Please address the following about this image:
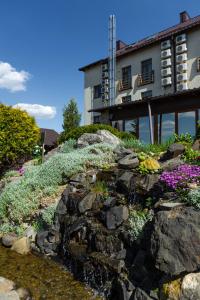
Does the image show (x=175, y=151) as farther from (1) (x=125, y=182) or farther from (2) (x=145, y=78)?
(2) (x=145, y=78)

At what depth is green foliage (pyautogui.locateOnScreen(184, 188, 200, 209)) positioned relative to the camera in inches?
253

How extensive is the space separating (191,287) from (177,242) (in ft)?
2.55

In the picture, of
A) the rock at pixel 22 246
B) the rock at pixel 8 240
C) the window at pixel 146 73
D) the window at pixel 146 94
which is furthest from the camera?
the window at pixel 146 73

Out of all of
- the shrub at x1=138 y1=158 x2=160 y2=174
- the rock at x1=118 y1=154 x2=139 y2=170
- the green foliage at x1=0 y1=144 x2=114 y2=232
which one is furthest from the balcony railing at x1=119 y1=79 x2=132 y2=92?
the shrub at x1=138 y1=158 x2=160 y2=174

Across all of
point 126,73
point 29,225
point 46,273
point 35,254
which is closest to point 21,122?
point 29,225

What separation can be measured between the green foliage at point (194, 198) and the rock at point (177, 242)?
0.23 meters

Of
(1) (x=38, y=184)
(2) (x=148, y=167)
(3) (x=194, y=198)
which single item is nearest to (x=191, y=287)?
(3) (x=194, y=198)

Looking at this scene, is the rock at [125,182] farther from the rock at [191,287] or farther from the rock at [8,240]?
the rock at [191,287]

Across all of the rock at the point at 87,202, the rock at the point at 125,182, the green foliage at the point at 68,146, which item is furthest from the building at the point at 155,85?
the rock at the point at 87,202

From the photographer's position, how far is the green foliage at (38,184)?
10.7 m

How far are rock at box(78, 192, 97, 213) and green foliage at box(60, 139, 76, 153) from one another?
6388 mm

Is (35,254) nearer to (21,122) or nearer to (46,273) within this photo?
(46,273)

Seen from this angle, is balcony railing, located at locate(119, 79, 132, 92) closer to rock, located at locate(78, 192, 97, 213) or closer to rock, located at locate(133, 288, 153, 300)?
rock, located at locate(78, 192, 97, 213)

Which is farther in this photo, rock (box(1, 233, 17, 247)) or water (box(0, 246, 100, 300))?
rock (box(1, 233, 17, 247))
